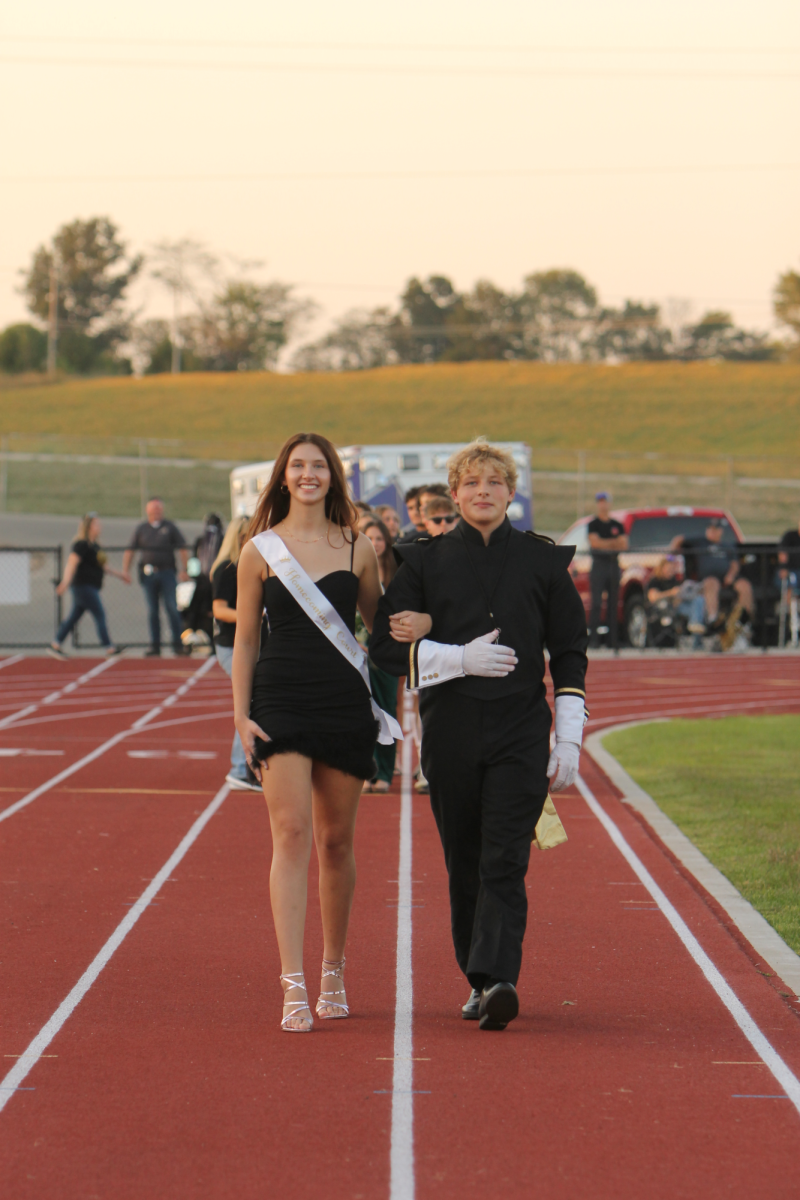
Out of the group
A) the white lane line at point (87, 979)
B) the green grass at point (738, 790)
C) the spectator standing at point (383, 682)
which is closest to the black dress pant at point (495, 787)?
the white lane line at point (87, 979)

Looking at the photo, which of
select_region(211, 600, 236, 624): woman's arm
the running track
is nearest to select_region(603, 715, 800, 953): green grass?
the running track

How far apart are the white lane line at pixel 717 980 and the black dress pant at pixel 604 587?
12.6 meters

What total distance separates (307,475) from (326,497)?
13 cm

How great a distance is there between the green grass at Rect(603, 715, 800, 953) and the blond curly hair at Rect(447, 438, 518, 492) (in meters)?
2.34

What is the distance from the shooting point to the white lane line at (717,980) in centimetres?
439

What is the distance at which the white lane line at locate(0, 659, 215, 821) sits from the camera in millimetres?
9289

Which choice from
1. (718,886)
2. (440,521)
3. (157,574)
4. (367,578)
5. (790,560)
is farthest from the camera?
(790,560)

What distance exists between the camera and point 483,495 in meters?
4.86

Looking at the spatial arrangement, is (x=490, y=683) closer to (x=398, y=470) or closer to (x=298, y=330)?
(x=398, y=470)

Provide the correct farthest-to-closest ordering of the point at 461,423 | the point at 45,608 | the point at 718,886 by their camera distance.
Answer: the point at 461,423 < the point at 45,608 < the point at 718,886

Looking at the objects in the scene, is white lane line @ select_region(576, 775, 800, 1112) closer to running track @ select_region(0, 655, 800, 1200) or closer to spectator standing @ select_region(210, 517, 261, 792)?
running track @ select_region(0, 655, 800, 1200)

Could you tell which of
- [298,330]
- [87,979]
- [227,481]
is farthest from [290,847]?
[298,330]

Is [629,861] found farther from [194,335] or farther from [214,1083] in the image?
[194,335]

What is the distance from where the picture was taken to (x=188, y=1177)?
141 inches
